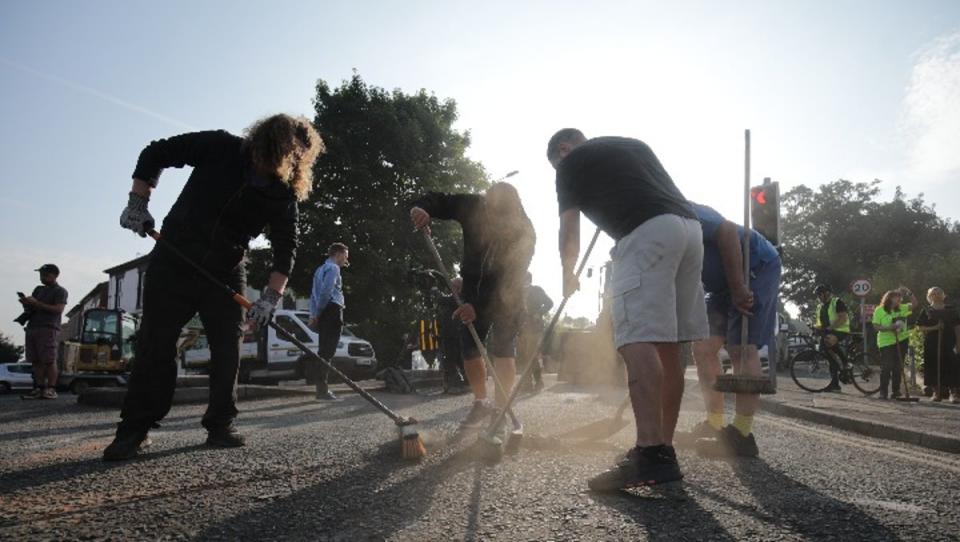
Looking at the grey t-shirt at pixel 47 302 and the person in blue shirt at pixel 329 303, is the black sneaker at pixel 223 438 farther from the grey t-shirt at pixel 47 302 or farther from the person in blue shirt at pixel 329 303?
the grey t-shirt at pixel 47 302

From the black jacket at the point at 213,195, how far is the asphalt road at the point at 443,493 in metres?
1.13

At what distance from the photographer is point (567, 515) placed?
2180 millimetres

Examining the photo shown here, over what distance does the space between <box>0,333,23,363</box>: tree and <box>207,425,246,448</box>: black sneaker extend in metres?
57.9

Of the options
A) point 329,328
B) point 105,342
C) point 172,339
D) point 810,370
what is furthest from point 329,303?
point 105,342

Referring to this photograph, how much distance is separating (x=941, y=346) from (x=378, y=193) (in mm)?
20666

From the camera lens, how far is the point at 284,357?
1617 centimetres

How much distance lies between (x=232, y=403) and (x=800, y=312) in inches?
2359

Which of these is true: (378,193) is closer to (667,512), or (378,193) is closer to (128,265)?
(667,512)

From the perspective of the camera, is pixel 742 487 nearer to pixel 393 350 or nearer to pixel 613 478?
pixel 613 478

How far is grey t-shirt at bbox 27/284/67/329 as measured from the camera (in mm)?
8828

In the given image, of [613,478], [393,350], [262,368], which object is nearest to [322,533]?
[613,478]

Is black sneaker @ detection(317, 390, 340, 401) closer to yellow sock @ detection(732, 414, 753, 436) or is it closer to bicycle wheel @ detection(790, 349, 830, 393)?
yellow sock @ detection(732, 414, 753, 436)

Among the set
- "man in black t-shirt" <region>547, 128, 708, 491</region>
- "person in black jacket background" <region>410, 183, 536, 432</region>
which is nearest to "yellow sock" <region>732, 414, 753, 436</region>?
"man in black t-shirt" <region>547, 128, 708, 491</region>

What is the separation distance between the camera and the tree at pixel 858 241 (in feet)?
148
